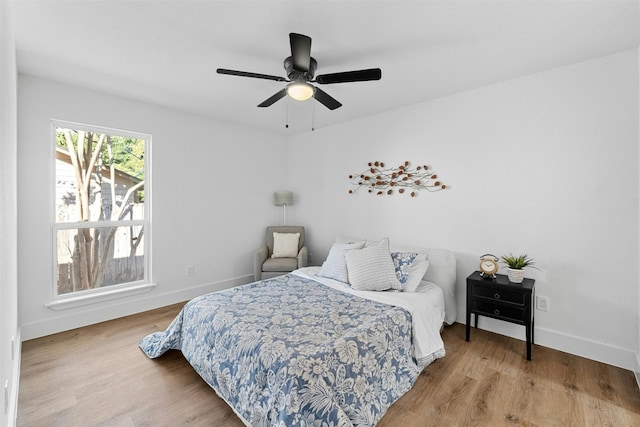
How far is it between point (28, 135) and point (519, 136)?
4.63 meters

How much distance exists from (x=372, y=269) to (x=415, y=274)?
453 mm

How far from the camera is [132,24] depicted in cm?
196

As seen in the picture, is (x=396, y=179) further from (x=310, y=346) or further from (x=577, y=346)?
(x=310, y=346)

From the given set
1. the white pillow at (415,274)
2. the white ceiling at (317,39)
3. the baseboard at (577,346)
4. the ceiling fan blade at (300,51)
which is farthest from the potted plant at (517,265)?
the ceiling fan blade at (300,51)

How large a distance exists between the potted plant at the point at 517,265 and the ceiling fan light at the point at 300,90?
2276 millimetres

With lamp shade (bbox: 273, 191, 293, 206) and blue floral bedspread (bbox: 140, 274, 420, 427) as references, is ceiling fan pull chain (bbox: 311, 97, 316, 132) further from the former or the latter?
blue floral bedspread (bbox: 140, 274, 420, 427)

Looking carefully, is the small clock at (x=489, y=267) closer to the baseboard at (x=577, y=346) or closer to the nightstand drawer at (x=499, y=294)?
the nightstand drawer at (x=499, y=294)

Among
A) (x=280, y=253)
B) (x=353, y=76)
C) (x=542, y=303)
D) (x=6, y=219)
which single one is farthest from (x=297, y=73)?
(x=542, y=303)

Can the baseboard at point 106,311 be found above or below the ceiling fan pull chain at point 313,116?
below

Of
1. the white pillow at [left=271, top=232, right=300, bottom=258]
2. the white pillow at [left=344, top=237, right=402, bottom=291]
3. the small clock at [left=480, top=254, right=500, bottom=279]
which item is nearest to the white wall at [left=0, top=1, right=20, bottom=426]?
the white pillow at [left=344, top=237, right=402, bottom=291]

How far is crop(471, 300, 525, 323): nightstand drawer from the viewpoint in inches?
97.7

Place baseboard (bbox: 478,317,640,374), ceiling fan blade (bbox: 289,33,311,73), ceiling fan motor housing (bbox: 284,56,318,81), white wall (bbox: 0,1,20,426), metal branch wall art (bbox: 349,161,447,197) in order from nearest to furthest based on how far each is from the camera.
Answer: white wall (bbox: 0,1,20,426) < ceiling fan blade (bbox: 289,33,311,73) < ceiling fan motor housing (bbox: 284,56,318,81) < baseboard (bbox: 478,317,640,374) < metal branch wall art (bbox: 349,161,447,197)

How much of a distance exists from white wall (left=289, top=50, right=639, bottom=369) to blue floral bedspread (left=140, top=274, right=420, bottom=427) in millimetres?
1455

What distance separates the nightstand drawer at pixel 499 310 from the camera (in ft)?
8.14
